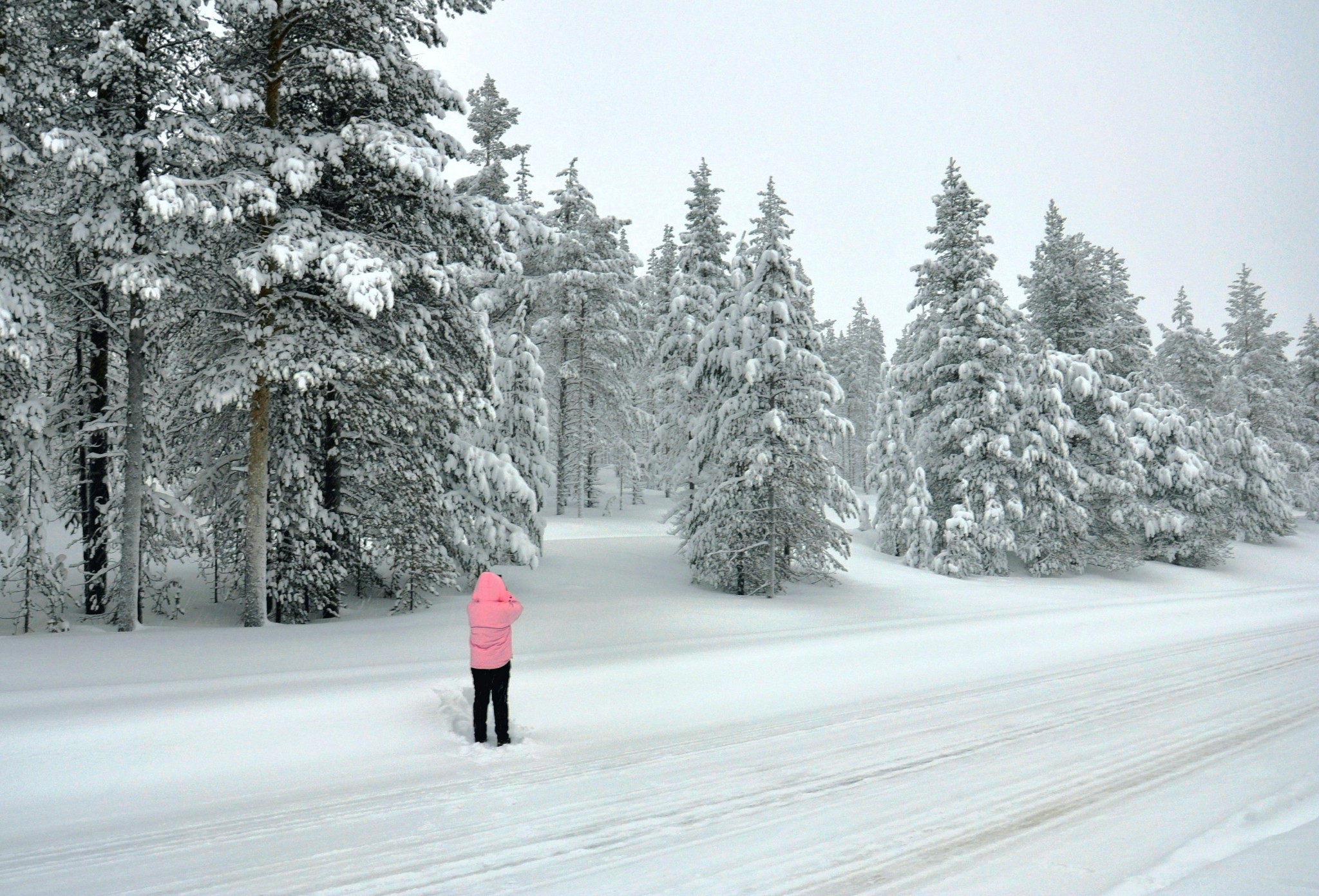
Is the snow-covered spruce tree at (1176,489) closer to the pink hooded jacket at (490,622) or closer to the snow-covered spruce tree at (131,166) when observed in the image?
the pink hooded jacket at (490,622)

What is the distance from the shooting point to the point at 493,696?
23.4 ft

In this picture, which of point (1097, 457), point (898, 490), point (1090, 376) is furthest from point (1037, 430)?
point (898, 490)

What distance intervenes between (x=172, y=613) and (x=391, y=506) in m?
4.51

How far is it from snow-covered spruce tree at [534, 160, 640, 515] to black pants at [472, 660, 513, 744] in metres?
24.7

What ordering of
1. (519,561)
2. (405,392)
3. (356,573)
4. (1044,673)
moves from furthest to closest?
(519,561) < (356,573) < (405,392) < (1044,673)

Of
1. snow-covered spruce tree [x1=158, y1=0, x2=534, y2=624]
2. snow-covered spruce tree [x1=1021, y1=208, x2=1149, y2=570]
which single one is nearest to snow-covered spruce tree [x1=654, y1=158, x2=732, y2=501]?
snow-covered spruce tree [x1=1021, y1=208, x2=1149, y2=570]

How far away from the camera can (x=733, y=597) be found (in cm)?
1934

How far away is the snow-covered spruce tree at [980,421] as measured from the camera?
2580 cm

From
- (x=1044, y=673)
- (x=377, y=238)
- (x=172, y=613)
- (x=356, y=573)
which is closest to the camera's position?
(x=1044, y=673)

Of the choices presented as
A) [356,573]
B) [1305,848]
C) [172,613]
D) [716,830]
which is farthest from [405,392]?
[1305,848]

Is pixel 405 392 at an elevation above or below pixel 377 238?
below

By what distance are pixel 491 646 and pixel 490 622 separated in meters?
0.23

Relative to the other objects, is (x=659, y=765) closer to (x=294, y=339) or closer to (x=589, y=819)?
(x=589, y=819)

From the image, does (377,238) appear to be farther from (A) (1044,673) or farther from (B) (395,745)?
(A) (1044,673)
